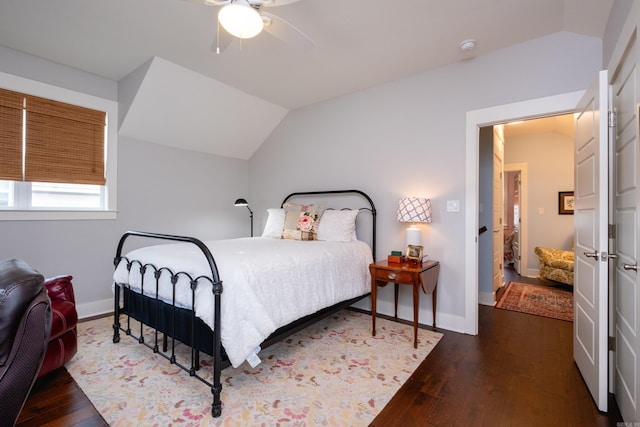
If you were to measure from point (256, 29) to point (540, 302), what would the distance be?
4.41 meters

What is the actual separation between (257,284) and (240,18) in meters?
1.61

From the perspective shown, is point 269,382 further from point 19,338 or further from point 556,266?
point 556,266

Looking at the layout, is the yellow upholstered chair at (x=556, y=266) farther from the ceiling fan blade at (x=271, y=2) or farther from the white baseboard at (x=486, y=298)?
the ceiling fan blade at (x=271, y=2)

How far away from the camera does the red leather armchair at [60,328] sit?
6.55 feet

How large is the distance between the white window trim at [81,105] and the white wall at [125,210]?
6 cm

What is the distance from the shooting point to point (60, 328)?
205cm

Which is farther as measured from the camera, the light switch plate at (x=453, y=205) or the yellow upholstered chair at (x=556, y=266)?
the yellow upholstered chair at (x=556, y=266)

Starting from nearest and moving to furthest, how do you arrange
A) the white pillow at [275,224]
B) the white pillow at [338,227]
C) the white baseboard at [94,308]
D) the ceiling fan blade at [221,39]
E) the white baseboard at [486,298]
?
the ceiling fan blade at [221,39] < the white baseboard at [94,308] < the white pillow at [338,227] < the white pillow at [275,224] < the white baseboard at [486,298]

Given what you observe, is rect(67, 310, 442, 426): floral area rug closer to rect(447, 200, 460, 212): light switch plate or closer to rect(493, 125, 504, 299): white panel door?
rect(447, 200, 460, 212): light switch plate

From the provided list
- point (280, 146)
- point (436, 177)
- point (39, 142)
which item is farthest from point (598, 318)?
point (39, 142)

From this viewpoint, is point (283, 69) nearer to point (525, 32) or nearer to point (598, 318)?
point (525, 32)

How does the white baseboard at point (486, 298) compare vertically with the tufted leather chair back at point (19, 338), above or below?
below

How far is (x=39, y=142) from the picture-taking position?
297cm

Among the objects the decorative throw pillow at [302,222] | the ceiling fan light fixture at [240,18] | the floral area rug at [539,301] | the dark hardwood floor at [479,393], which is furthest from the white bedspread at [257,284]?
the floral area rug at [539,301]
